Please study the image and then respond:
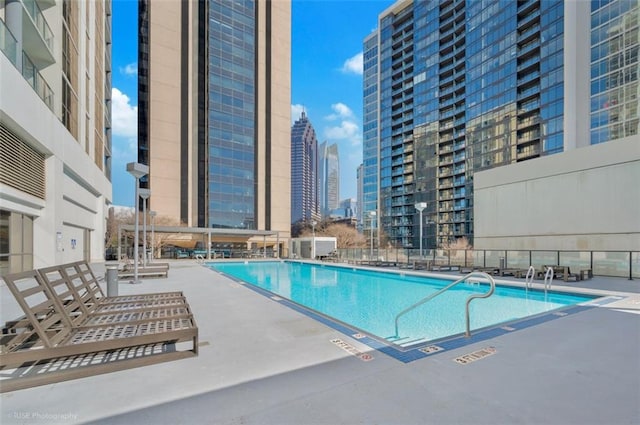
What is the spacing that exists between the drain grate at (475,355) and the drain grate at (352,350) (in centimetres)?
93

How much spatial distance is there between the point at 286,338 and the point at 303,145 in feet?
454

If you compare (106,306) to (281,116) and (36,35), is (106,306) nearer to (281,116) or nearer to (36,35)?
(36,35)

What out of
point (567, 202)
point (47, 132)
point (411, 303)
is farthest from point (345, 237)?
point (47, 132)

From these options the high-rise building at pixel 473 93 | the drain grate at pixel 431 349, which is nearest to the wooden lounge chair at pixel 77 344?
the drain grate at pixel 431 349

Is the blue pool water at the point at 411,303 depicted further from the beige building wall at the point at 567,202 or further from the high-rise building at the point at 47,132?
the high-rise building at the point at 47,132

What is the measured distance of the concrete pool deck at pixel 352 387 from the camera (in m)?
2.25

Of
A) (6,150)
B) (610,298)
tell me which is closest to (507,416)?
(610,298)

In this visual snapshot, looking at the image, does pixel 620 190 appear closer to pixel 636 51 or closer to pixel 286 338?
pixel 286 338

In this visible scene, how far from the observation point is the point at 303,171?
131625 mm

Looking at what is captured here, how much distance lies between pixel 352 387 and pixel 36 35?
16.5 m

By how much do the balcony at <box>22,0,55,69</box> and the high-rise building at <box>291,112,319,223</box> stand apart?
10406cm

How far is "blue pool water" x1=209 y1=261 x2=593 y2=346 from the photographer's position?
6086 mm

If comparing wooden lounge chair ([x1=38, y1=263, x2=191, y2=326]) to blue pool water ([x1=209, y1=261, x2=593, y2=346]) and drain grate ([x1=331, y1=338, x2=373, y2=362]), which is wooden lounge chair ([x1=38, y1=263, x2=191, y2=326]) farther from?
blue pool water ([x1=209, y1=261, x2=593, y2=346])

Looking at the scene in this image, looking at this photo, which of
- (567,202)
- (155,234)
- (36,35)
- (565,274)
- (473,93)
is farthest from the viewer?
(473,93)
